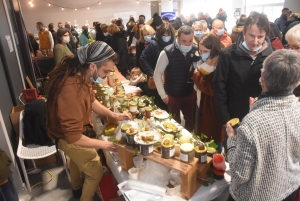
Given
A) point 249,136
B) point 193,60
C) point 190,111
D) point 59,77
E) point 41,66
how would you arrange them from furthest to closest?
point 41,66
point 190,111
point 193,60
point 59,77
point 249,136

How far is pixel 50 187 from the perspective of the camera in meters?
2.50

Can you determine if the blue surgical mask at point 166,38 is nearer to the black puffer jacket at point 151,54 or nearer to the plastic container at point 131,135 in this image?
the black puffer jacket at point 151,54

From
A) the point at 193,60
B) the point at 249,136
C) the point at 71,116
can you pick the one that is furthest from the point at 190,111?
the point at 249,136

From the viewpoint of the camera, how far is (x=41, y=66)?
224 inches

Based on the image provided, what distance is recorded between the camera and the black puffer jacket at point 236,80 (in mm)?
1732

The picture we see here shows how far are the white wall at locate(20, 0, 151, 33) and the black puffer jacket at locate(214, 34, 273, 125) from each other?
11.2 m

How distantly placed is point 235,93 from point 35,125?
1931 mm

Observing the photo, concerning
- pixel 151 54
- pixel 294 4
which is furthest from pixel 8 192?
pixel 294 4

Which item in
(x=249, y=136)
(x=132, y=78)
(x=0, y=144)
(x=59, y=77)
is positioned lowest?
(x=0, y=144)

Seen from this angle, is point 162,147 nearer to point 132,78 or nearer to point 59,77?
point 59,77

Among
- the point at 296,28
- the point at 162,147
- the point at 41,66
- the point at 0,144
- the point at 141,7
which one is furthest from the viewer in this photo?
the point at 141,7

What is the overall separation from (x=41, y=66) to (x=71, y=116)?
15.8 ft

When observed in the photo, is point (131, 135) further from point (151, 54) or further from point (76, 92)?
point (151, 54)

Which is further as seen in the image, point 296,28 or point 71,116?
point 296,28
